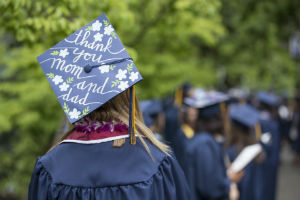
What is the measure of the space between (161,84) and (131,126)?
4820 mm

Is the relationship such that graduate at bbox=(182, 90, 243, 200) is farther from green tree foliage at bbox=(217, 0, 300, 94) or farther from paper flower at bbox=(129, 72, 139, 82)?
green tree foliage at bbox=(217, 0, 300, 94)

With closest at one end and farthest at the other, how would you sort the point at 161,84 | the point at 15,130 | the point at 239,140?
the point at 239,140 → the point at 161,84 → the point at 15,130

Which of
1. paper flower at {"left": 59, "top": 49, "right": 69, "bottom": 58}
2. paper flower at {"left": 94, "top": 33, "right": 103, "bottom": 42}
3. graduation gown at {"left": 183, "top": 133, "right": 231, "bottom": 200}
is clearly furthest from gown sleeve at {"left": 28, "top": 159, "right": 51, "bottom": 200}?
graduation gown at {"left": 183, "top": 133, "right": 231, "bottom": 200}

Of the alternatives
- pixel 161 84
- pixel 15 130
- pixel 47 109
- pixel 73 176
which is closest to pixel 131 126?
pixel 73 176

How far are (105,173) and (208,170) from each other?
6.55 feet

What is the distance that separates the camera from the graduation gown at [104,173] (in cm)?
170

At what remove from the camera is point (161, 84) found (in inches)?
259

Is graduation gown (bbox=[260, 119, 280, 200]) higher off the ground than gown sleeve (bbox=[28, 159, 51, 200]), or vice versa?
gown sleeve (bbox=[28, 159, 51, 200])

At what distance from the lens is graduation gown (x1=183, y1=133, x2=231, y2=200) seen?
3473mm

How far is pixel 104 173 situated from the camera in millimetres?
1696

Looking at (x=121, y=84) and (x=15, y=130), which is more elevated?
(x=121, y=84)

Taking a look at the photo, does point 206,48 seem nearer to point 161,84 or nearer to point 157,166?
point 161,84

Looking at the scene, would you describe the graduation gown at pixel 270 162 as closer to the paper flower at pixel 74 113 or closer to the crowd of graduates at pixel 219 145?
the crowd of graduates at pixel 219 145

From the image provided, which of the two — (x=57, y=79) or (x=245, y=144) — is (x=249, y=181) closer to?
(x=245, y=144)
